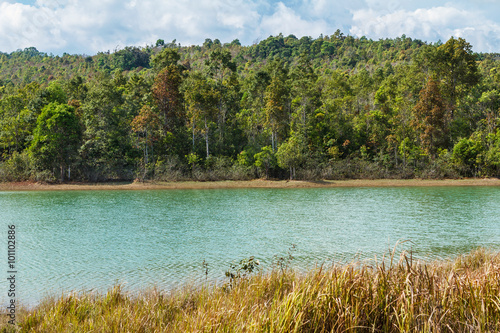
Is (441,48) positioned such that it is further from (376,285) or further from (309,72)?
(376,285)

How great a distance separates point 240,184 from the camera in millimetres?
49969

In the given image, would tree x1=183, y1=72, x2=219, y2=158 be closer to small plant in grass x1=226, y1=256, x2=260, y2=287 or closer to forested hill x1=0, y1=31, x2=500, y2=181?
forested hill x1=0, y1=31, x2=500, y2=181

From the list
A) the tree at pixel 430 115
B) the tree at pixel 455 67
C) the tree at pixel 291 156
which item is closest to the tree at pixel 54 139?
the tree at pixel 291 156

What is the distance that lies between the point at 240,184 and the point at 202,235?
3097 centimetres

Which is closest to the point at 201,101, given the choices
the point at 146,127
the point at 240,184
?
the point at 146,127

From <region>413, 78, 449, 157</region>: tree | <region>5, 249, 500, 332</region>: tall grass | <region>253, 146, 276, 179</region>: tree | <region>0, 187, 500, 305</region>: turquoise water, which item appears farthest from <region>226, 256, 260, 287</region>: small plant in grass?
<region>413, 78, 449, 157</region>: tree

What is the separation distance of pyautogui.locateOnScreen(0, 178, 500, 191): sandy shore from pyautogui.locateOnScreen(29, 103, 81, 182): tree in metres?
2.99

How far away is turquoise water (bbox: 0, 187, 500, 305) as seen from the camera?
41.5 feet

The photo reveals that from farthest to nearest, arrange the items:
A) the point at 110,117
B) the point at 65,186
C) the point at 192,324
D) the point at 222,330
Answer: the point at 110,117 → the point at 65,186 → the point at 192,324 → the point at 222,330

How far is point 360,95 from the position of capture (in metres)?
63.8

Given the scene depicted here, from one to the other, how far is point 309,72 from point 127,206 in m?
41.8

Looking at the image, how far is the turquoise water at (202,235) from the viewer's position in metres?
12.6

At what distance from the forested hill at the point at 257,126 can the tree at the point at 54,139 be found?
143mm

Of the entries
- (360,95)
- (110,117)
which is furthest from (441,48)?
(110,117)
